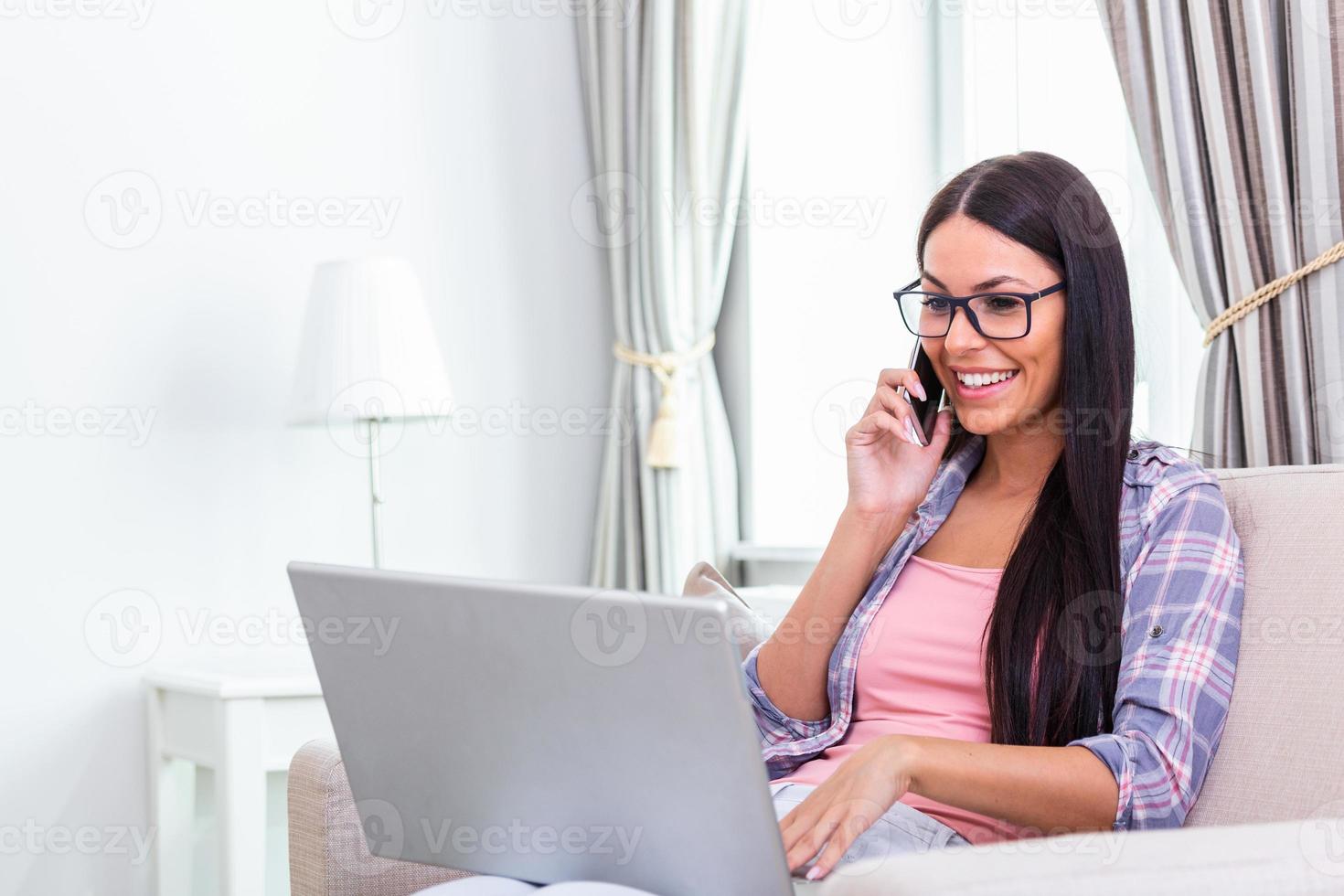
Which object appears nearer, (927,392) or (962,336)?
(962,336)

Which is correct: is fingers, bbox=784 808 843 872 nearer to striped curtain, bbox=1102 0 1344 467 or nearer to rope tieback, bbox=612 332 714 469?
striped curtain, bbox=1102 0 1344 467

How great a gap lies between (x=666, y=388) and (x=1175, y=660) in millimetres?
1734

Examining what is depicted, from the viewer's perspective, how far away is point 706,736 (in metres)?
0.90

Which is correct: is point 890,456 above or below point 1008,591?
above

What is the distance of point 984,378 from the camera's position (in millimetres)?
1380

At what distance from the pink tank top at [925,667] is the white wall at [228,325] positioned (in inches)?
59.4

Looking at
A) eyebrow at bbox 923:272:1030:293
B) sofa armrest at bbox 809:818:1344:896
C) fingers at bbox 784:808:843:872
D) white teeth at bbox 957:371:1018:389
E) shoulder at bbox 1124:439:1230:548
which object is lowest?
fingers at bbox 784:808:843:872

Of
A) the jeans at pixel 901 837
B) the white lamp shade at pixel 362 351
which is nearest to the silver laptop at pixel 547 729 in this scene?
the jeans at pixel 901 837

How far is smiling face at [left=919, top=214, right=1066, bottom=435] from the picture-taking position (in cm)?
133

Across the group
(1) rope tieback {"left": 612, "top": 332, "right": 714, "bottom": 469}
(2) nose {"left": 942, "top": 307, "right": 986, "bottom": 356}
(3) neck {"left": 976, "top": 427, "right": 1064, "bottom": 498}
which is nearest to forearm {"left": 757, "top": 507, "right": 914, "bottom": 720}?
(3) neck {"left": 976, "top": 427, "right": 1064, "bottom": 498}

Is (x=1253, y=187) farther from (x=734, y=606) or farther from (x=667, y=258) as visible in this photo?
(x=667, y=258)

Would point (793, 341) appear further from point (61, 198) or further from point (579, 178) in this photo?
point (61, 198)

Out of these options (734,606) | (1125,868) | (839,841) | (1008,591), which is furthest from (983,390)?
(1125,868)

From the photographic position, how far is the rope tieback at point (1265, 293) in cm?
148
